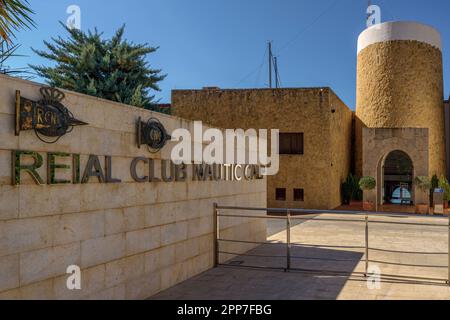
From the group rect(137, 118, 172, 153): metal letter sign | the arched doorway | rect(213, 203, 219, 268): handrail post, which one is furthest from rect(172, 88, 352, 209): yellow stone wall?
rect(137, 118, 172, 153): metal letter sign

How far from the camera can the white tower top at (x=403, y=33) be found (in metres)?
28.0

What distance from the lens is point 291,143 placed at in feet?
76.8

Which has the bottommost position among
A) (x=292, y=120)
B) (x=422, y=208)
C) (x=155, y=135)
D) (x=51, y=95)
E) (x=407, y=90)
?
(x=422, y=208)

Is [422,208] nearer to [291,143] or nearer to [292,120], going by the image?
[291,143]

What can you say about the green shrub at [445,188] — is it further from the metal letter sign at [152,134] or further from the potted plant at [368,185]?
the metal letter sign at [152,134]

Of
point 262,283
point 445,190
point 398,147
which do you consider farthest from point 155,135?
point 445,190

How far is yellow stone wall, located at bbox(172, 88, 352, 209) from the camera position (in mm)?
22859

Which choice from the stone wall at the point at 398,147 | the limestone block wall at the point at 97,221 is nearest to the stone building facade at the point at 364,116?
the stone wall at the point at 398,147

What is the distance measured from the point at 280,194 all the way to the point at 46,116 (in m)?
19.4

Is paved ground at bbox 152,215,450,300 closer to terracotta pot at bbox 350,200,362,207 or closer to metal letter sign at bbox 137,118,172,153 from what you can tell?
metal letter sign at bbox 137,118,172,153

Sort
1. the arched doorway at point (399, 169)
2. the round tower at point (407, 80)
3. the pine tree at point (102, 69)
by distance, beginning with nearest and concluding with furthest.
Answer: the pine tree at point (102, 69)
the round tower at point (407, 80)
the arched doorway at point (399, 169)

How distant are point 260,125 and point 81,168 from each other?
61.3ft

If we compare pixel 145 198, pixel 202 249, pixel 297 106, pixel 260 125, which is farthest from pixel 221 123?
pixel 145 198

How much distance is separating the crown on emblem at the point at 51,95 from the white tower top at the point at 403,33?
2729 cm
